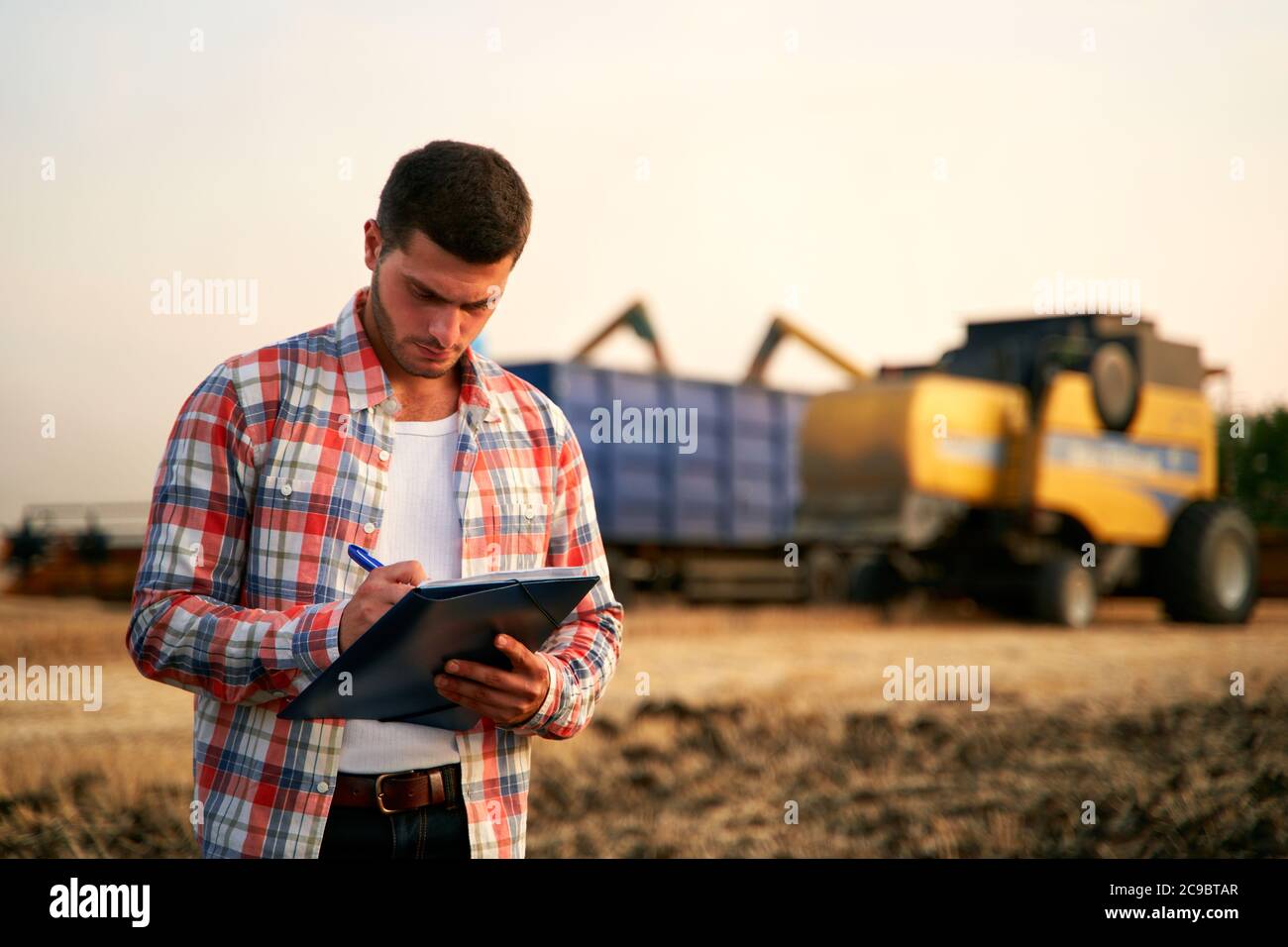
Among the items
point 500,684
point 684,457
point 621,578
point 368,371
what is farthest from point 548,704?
point 684,457

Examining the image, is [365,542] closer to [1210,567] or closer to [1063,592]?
[1063,592]

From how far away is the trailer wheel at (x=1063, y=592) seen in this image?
9.78 meters

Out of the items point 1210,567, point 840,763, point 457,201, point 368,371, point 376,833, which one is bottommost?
point 840,763

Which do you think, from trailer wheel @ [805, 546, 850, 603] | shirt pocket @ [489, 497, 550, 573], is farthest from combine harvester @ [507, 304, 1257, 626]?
shirt pocket @ [489, 497, 550, 573]

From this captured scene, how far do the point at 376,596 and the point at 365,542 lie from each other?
203 mm

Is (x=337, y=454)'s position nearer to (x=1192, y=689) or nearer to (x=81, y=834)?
(x=81, y=834)

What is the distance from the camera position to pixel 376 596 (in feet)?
5.16

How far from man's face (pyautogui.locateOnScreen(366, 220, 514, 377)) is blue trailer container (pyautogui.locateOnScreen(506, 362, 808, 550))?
9.63 m

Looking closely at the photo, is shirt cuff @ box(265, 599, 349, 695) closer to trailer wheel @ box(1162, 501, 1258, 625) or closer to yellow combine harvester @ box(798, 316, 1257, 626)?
yellow combine harvester @ box(798, 316, 1257, 626)

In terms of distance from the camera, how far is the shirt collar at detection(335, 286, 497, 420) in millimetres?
1800

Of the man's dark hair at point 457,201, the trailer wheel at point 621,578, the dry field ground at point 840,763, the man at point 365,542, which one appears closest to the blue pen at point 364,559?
the man at point 365,542

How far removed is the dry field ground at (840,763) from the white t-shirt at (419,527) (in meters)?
3.38
